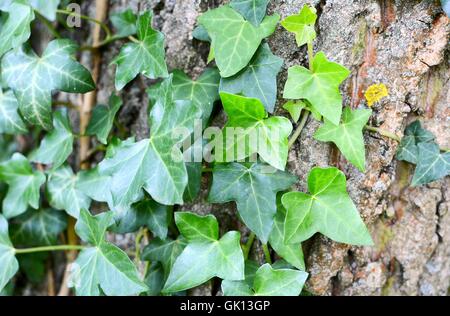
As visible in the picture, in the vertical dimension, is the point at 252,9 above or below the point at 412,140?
above

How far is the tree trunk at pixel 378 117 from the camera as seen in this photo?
2.93ft

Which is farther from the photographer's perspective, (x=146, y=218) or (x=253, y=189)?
(x=146, y=218)

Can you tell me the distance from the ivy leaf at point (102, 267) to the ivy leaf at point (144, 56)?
0.28 metres

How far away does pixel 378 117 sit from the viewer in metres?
0.92

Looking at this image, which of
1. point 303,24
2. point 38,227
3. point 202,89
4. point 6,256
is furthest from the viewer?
point 38,227

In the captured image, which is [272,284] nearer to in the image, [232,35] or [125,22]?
[232,35]

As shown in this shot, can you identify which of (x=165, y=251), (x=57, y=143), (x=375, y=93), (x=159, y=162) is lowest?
(x=165, y=251)

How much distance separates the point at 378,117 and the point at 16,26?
76cm

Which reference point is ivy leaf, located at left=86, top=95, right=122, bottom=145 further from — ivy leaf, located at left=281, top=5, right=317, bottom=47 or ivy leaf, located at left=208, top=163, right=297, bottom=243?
ivy leaf, located at left=281, top=5, right=317, bottom=47

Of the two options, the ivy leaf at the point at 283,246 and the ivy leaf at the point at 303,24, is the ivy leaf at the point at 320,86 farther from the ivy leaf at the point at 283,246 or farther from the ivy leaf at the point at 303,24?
the ivy leaf at the point at 283,246

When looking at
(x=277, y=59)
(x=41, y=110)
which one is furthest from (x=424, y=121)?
(x=41, y=110)

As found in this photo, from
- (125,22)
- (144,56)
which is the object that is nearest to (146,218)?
(144,56)
